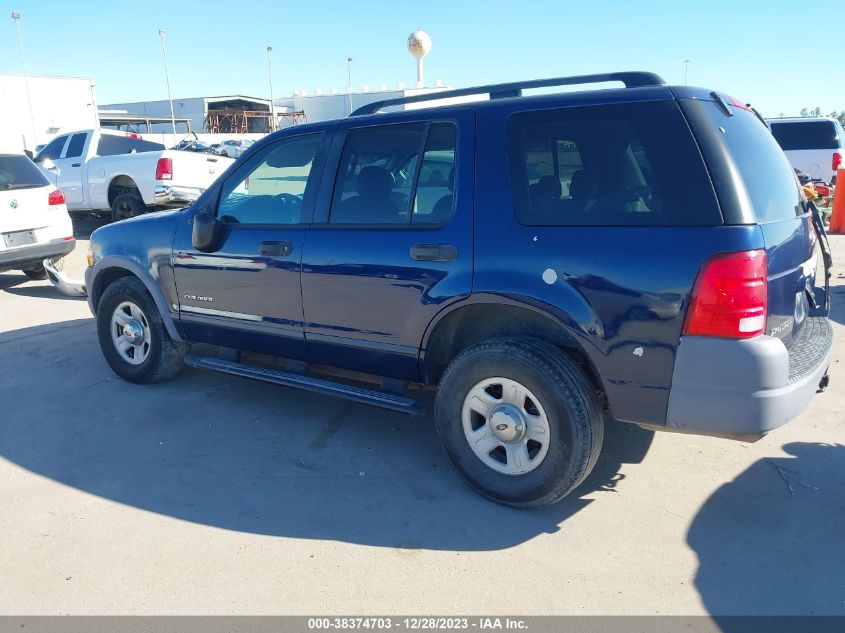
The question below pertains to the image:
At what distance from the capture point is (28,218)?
805 centimetres

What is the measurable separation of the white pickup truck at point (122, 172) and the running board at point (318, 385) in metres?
6.83

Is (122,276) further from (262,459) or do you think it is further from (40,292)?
(40,292)

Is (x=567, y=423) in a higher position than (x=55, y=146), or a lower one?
lower

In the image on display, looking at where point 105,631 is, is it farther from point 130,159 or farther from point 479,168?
point 130,159

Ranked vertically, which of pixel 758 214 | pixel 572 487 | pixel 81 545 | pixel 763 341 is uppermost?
pixel 758 214

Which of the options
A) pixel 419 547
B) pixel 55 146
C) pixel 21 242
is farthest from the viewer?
pixel 55 146

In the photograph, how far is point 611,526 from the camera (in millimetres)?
3123

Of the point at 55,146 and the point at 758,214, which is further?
the point at 55,146

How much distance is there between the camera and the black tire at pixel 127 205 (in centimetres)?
1136

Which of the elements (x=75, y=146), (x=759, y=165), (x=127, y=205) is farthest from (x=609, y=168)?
(x=75, y=146)

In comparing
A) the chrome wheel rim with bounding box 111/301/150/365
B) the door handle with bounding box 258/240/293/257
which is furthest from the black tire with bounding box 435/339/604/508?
the chrome wheel rim with bounding box 111/301/150/365

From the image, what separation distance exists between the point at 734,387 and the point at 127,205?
11.1 metres

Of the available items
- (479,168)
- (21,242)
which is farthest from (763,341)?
(21,242)

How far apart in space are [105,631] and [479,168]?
261 centimetres
